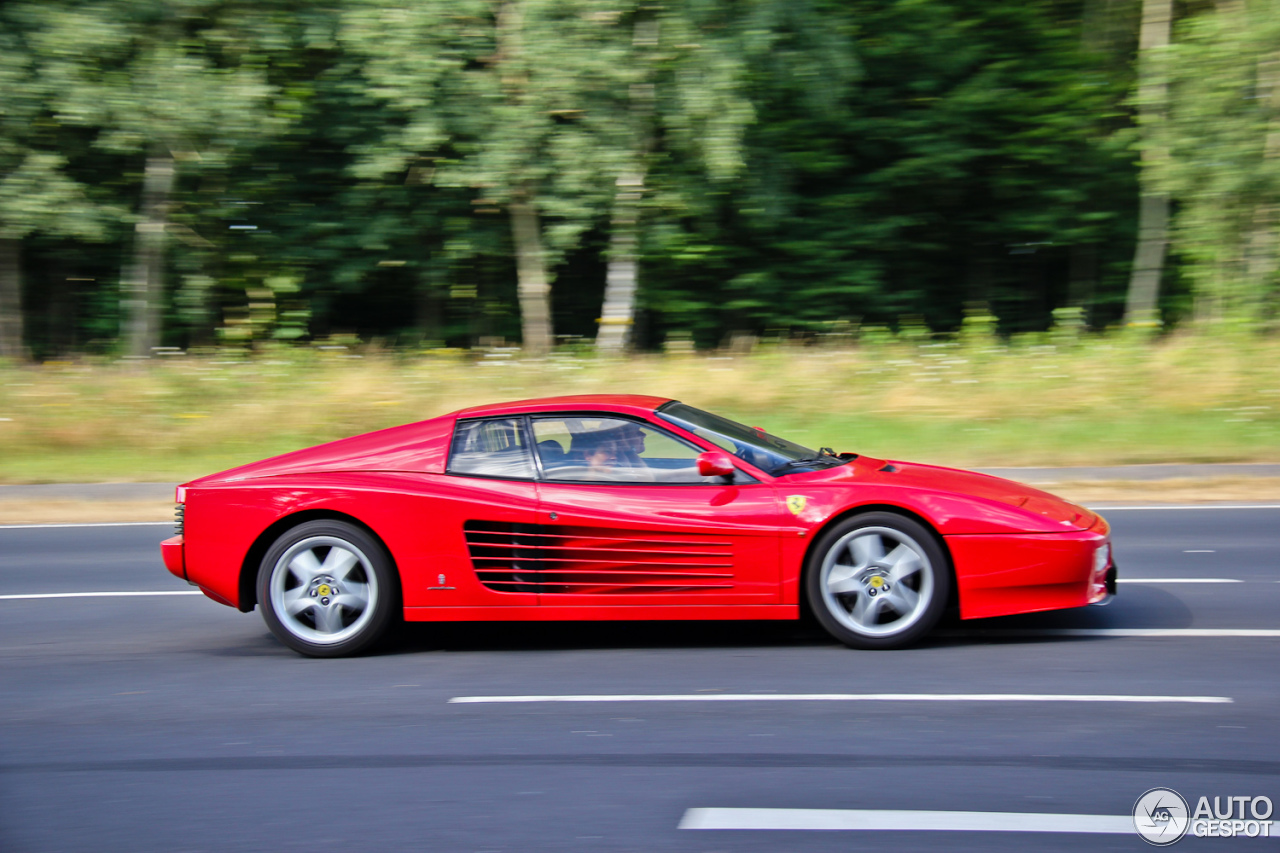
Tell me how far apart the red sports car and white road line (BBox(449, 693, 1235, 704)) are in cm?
59

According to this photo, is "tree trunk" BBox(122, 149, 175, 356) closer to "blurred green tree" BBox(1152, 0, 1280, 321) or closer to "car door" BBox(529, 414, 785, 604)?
"blurred green tree" BBox(1152, 0, 1280, 321)

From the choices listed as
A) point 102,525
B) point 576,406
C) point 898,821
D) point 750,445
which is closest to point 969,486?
point 750,445

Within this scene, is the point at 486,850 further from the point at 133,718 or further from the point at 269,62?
the point at 269,62

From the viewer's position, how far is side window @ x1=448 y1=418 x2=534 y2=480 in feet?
18.6

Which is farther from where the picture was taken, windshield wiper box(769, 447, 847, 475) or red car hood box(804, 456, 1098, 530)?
windshield wiper box(769, 447, 847, 475)

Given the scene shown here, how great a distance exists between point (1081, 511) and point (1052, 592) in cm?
57

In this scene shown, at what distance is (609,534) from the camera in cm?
545

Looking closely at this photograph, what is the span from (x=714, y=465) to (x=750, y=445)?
0.43m

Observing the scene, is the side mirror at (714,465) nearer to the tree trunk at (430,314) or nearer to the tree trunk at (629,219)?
the tree trunk at (629,219)

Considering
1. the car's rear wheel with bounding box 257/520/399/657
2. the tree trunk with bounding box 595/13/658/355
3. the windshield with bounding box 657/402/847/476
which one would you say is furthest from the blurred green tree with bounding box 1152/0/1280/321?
the car's rear wheel with bounding box 257/520/399/657

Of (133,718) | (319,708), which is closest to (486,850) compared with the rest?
(319,708)

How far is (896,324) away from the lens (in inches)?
944

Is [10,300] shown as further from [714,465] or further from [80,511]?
[714,465]

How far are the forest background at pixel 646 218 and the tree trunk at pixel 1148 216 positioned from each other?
8cm
